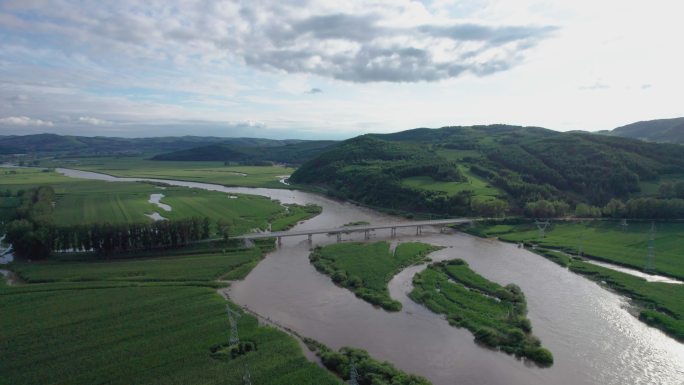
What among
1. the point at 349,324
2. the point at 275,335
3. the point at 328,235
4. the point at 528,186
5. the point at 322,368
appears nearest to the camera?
the point at 322,368

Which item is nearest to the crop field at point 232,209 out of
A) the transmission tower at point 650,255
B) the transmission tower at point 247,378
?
the transmission tower at point 247,378

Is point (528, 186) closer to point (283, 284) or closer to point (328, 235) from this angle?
point (328, 235)

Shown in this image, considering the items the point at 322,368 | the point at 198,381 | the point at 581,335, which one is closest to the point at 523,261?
the point at 581,335

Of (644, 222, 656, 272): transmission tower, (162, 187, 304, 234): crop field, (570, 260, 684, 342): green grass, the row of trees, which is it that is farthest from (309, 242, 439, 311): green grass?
the row of trees

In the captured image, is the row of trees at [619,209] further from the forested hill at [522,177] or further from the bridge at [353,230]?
the bridge at [353,230]

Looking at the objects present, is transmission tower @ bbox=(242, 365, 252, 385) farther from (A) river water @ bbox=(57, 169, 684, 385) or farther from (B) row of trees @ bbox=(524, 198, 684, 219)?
(B) row of trees @ bbox=(524, 198, 684, 219)
